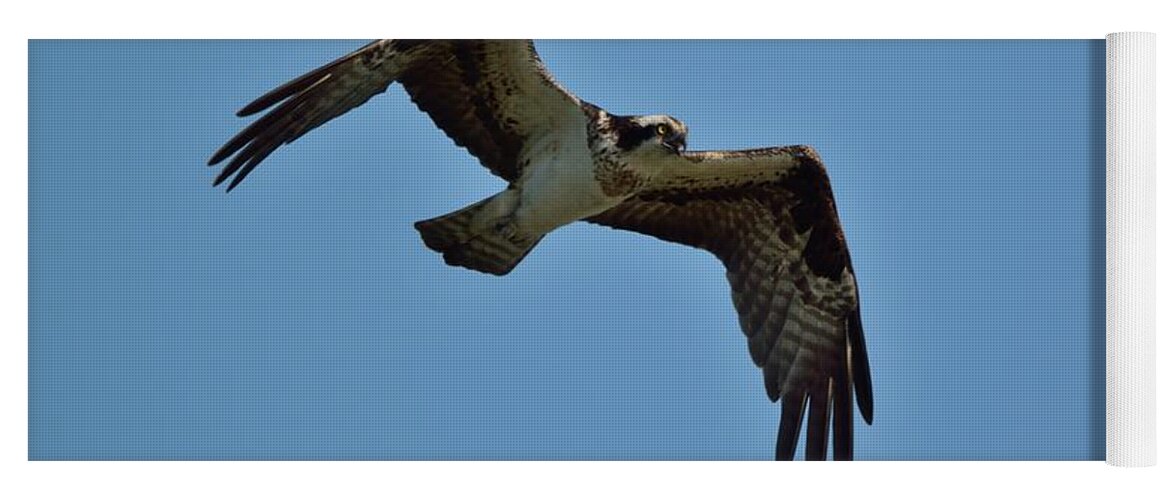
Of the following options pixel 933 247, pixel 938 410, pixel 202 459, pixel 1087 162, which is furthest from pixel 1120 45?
pixel 202 459

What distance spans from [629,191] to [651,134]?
12.3 inches

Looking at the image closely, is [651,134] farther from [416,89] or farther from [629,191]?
[416,89]

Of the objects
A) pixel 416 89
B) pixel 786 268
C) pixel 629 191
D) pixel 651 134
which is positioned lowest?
pixel 786 268

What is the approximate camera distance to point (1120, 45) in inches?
231

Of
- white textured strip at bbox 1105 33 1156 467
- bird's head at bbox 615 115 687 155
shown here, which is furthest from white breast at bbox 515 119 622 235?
white textured strip at bbox 1105 33 1156 467

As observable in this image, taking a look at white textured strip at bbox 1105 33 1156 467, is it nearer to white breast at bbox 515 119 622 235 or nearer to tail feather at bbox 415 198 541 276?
white breast at bbox 515 119 622 235

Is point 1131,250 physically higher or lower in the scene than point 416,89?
lower

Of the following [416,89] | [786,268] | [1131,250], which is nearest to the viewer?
[1131,250]

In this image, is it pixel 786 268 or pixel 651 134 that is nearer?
pixel 651 134

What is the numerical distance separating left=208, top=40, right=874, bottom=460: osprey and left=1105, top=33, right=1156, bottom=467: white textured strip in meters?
0.95

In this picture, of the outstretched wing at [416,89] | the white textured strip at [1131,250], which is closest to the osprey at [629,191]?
the outstretched wing at [416,89]

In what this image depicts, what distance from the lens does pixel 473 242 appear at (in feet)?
20.6

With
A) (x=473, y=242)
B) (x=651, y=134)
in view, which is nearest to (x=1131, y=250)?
(x=651, y=134)
